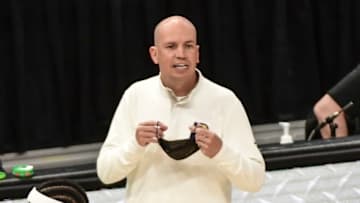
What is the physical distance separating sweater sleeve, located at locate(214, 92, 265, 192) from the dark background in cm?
239

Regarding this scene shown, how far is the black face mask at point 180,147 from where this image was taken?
164cm

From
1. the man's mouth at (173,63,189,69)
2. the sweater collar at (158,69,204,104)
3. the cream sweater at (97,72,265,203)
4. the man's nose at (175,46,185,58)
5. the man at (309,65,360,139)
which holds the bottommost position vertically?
the man at (309,65,360,139)

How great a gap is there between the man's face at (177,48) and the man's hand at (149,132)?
13 cm

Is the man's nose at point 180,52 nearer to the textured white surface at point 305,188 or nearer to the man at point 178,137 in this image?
the man at point 178,137

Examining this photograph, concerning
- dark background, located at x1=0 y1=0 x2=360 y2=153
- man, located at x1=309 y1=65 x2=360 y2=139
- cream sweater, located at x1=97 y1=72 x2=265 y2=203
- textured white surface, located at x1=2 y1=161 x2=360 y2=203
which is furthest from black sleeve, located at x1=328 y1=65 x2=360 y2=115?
cream sweater, located at x1=97 y1=72 x2=265 y2=203

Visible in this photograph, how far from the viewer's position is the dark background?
3998 millimetres

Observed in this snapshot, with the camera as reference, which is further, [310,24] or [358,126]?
[310,24]

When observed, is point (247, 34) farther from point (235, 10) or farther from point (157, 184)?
point (157, 184)

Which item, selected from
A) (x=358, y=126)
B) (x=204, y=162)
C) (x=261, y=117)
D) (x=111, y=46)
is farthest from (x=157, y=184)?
(x=261, y=117)

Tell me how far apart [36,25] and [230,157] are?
2.57m

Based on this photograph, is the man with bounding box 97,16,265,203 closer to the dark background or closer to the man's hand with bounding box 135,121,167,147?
the man's hand with bounding box 135,121,167,147

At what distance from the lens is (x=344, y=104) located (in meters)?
3.10

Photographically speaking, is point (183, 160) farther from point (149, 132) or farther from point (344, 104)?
point (344, 104)

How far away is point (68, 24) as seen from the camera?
4.02 meters
